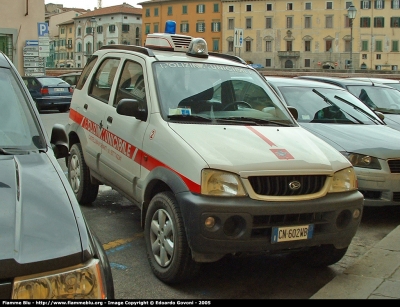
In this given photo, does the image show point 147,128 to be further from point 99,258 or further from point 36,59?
point 36,59

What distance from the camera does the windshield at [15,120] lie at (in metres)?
3.47

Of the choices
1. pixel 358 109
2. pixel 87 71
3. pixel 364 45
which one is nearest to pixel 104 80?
pixel 87 71

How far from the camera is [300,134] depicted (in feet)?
17.0

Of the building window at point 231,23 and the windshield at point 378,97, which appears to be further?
the building window at point 231,23

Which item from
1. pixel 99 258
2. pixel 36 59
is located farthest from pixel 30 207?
pixel 36 59

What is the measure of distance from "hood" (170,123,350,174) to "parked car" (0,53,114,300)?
1.45 metres

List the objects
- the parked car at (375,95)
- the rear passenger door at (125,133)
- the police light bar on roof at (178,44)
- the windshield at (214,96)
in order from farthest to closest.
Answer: the parked car at (375,95) < the police light bar on roof at (178,44) < the rear passenger door at (125,133) < the windshield at (214,96)

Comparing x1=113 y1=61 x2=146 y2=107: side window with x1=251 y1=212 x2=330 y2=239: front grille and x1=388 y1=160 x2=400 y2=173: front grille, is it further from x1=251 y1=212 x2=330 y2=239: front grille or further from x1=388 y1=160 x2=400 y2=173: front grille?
x1=388 y1=160 x2=400 y2=173: front grille

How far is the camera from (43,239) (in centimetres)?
251

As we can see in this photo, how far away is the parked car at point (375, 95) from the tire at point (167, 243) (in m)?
6.67

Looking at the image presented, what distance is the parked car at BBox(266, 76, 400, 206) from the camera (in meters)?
6.76

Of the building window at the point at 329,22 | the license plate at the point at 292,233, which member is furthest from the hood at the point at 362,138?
the building window at the point at 329,22

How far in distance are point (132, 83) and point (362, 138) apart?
2978mm

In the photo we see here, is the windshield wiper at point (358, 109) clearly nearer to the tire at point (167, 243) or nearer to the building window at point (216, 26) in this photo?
the tire at point (167, 243)
